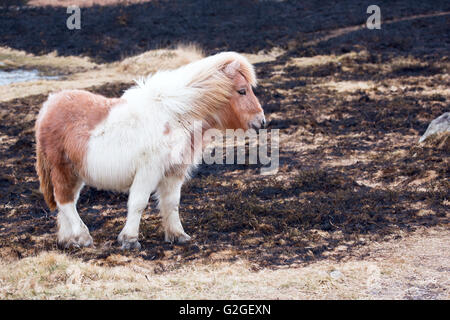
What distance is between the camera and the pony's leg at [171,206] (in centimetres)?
528

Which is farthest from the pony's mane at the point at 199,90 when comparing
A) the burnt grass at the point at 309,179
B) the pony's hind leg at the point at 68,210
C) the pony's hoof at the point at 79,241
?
the pony's hoof at the point at 79,241

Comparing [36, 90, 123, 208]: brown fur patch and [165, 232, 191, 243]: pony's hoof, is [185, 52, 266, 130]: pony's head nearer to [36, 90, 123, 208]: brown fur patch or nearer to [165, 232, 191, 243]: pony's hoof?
[36, 90, 123, 208]: brown fur patch

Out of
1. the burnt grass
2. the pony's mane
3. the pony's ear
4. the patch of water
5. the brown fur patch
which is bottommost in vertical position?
the burnt grass

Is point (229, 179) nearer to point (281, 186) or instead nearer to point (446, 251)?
point (281, 186)

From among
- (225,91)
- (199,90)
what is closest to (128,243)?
(199,90)

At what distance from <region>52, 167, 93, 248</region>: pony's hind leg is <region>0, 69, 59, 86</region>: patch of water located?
13053 mm

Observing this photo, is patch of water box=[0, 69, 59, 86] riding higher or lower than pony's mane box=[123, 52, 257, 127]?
lower

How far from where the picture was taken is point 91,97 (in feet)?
17.4

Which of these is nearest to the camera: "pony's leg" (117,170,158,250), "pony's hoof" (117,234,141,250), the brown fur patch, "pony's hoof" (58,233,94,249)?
"pony's leg" (117,170,158,250)

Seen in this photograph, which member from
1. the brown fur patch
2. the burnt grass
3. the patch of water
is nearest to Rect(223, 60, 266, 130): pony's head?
the brown fur patch

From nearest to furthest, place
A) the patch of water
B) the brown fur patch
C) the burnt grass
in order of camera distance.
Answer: the brown fur patch < the burnt grass < the patch of water

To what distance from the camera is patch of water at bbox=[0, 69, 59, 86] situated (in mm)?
17672

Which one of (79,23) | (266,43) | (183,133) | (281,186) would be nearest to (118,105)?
(183,133)

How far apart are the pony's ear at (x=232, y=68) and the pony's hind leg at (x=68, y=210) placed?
1.81 metres
